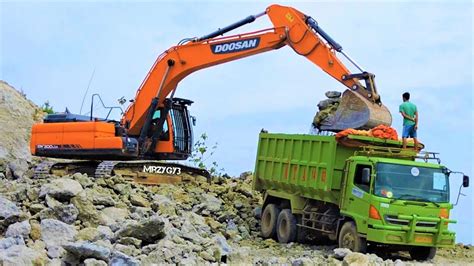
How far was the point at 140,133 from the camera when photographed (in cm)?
2033

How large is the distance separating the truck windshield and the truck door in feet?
0.86

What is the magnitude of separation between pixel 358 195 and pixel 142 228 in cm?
492

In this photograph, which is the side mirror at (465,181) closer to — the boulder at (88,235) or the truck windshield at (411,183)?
the truck windshield at (411,183)

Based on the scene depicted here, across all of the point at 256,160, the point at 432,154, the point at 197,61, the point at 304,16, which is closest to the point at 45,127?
the point at 197,61

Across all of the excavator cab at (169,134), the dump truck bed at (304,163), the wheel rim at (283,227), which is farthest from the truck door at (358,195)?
the excavator cab at (169,134)

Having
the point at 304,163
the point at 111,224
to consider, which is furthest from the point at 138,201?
the point at 304,163

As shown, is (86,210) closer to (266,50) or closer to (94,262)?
(94,262)

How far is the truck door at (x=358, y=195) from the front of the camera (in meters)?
14.1

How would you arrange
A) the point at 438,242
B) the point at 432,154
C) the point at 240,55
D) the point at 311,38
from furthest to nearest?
1. the point at 240,55
2. the point at 311,38
3. the point at 432,154
4. the point at 438,242

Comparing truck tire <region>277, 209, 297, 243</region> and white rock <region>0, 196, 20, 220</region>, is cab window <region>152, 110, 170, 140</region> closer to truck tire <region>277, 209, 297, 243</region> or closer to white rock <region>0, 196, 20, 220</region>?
truck tire <region>277, 209, 297, 243</region>

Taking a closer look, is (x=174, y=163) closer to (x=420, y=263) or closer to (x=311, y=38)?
(x=311, y=38)

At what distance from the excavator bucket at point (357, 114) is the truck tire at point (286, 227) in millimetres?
2153

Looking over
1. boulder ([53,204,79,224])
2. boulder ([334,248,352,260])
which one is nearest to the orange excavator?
boulder ([334,248,352,260])

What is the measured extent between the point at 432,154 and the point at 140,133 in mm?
8447
